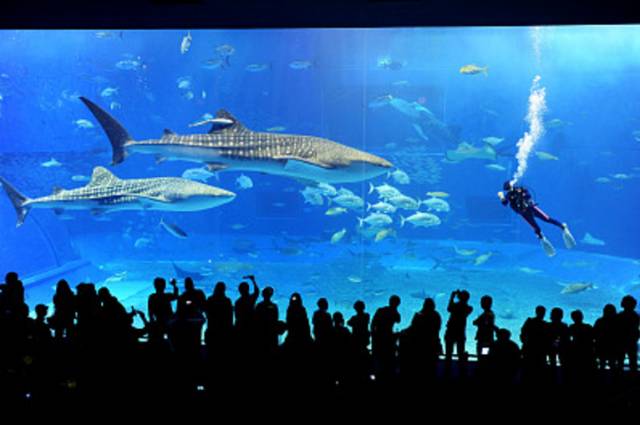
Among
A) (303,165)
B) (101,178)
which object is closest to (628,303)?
(303,165)

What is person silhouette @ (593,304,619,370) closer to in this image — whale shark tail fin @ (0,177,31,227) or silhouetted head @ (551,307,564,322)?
silhouetted head @ (551,307,564,322)

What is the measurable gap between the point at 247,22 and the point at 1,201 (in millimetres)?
16555

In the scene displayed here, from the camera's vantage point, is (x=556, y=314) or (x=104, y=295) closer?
(x=556, y=314)

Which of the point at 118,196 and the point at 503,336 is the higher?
the point at 118,196

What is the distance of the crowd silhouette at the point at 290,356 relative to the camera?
10.2ft

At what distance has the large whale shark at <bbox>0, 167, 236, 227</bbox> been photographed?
7.54 metres

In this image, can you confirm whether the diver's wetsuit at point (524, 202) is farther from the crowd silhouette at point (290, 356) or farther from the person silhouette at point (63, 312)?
the person silhouette at point (63, 312)

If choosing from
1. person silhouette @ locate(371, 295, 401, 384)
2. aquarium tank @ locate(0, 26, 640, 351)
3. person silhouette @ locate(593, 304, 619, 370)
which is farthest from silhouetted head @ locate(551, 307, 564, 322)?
aquarium tank @ locate(0, 26, 640, 351)

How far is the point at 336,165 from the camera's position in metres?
6.11

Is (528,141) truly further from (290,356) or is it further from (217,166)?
(290,356)

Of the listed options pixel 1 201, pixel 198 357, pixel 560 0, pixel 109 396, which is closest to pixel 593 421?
pixel 198 357

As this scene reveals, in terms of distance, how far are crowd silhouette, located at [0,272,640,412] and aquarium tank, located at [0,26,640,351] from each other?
2.90 metres

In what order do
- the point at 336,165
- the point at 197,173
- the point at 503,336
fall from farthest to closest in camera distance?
the point at 197,173 → the point at 336,165 → the point at 503,336

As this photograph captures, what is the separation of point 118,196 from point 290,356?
5368 mm
